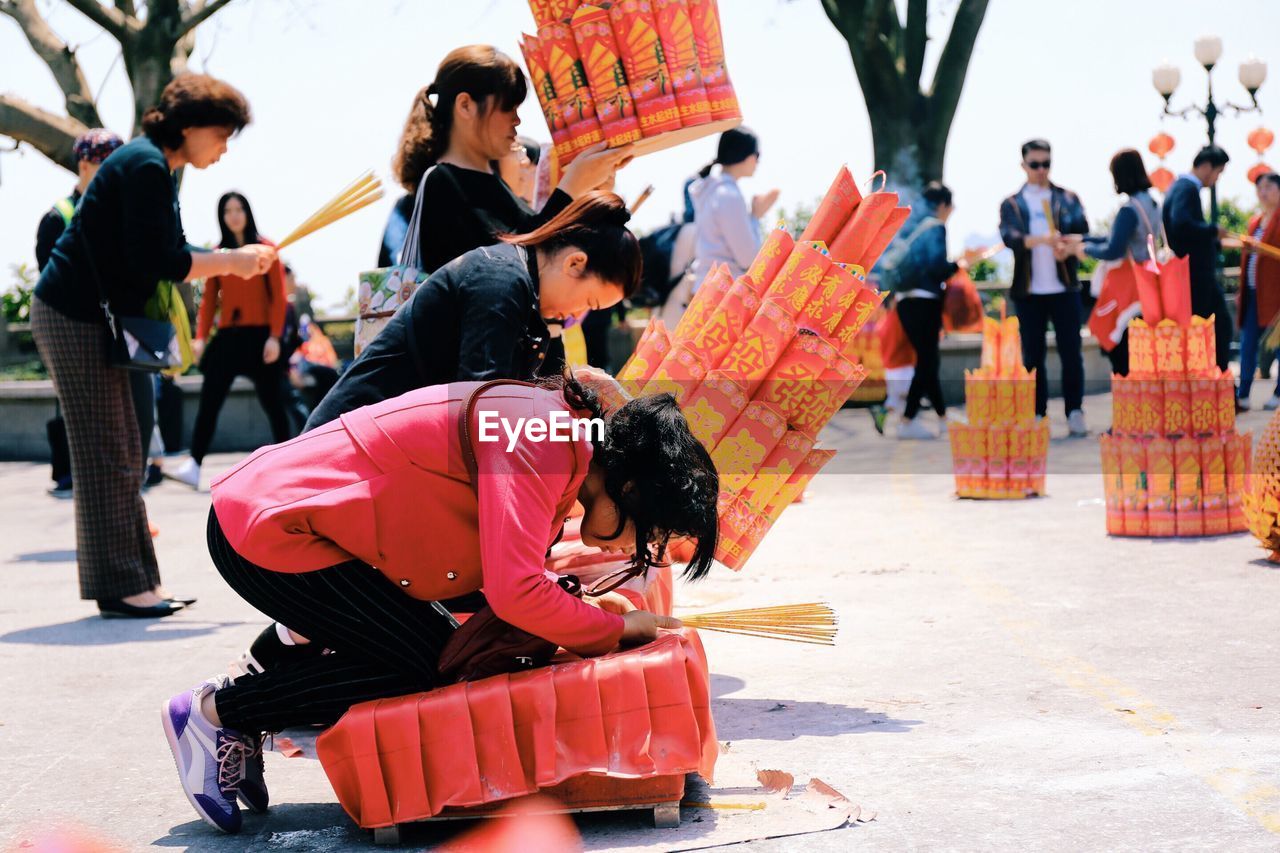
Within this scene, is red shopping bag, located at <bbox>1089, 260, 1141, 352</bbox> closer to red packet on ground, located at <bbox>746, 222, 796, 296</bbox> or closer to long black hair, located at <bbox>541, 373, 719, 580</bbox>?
red packet on ground, located at <bbox>746, 222, 796, 296</bbox>

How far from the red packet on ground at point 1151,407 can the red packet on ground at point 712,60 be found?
280 centimetres

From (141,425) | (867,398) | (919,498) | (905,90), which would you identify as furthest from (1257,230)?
(141,425)

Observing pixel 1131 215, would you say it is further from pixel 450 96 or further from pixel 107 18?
pixel 107 18

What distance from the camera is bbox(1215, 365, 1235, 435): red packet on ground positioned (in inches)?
255

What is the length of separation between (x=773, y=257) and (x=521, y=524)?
167 cm

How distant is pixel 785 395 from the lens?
4.16 metres

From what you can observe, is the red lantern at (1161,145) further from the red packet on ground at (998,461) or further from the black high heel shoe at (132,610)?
the black high heel shoe at (132,610)

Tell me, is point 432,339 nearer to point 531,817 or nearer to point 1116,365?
point 531,817

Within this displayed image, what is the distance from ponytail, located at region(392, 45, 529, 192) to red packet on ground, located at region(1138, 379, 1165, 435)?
338 cm

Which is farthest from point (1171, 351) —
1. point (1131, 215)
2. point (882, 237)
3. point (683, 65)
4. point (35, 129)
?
point (35, 129)

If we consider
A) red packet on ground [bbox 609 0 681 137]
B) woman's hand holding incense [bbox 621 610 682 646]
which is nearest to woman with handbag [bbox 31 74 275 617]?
red packet on ground [bbox 609 0 681 137]

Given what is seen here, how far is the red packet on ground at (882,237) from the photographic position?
169 inches

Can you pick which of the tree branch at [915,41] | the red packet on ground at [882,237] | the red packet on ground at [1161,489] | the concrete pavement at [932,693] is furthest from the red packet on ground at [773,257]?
the tree branch at [915,41]

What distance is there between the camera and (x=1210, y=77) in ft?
65.6
